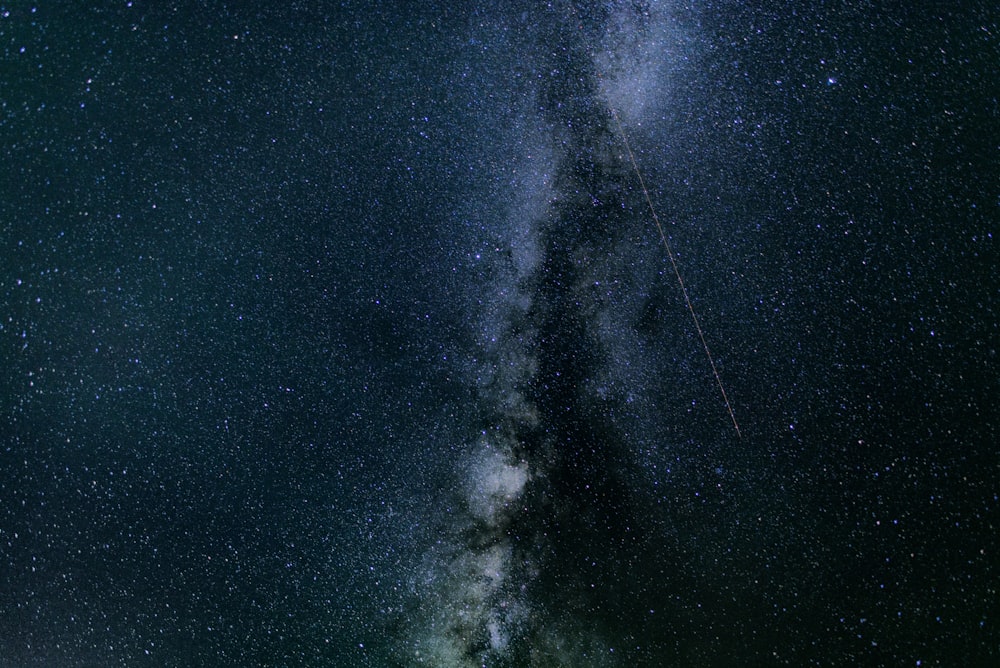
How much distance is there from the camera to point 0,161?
1.21 metres

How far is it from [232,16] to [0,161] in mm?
647

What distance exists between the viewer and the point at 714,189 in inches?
45.5

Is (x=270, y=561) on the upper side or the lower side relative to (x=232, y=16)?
lower

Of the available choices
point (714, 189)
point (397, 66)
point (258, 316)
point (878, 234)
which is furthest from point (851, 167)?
point (258, 316)

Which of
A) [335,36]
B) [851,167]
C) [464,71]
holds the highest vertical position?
[335,36]

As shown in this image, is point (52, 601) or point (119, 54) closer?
point (119, 54)

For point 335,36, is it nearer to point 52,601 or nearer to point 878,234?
point 878,234

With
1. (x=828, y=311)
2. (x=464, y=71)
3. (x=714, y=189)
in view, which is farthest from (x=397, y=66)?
(x=828, y=311)

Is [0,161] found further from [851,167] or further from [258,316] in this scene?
[851,167]

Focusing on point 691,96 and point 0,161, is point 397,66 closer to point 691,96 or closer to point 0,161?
point 691,96

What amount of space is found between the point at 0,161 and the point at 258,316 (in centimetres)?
70

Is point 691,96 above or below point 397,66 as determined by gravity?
below

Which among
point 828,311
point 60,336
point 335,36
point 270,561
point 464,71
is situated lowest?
point 270,561

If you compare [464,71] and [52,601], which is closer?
[464,71]
